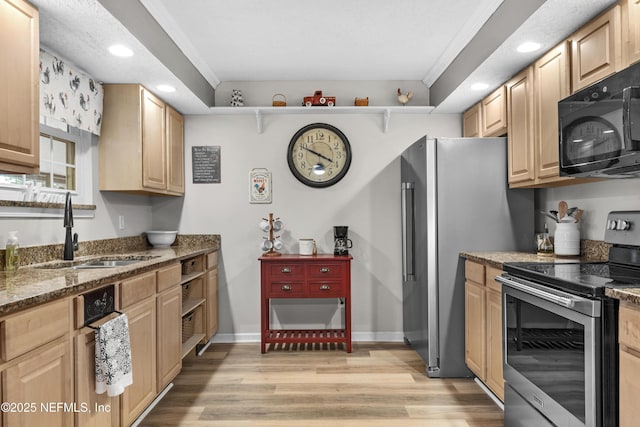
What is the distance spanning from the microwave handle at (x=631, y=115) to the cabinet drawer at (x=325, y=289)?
2.39 meters

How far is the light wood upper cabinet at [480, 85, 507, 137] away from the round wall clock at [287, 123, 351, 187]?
4.04ft

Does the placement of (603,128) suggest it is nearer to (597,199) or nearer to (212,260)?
(597,199)

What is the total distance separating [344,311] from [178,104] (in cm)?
242

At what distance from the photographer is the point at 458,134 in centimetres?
394

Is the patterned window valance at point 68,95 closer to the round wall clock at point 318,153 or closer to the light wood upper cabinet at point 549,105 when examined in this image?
the round wall clock at point 318,153

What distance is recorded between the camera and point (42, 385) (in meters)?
1.40

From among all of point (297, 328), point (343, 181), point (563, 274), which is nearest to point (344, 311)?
point (297, 328)

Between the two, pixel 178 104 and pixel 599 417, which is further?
pixel 178 104

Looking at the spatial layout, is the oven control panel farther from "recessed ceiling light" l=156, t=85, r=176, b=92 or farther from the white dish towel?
"recessed ceiling light" l=156, t=85, r=176, b=92

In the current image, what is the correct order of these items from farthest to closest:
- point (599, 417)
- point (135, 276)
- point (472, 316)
→ point (472, 316), point (135, 276), point (599, 417)

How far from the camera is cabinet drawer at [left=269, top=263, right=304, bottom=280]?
139 inches

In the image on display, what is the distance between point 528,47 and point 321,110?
1.88 metres

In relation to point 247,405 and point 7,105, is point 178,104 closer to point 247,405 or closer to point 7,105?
point 7,105

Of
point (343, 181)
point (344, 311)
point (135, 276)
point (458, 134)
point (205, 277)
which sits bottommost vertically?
point (344, 311)
